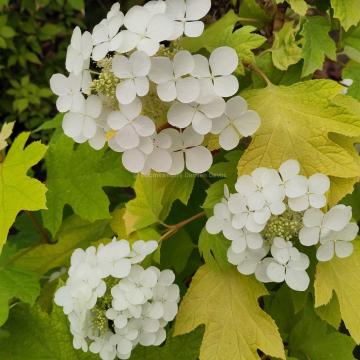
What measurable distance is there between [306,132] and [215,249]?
279 millimetres

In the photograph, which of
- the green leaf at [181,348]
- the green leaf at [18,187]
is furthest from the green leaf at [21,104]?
the green leaf at [181,348]

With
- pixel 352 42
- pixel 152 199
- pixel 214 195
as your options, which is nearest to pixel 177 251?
pixel 152 199

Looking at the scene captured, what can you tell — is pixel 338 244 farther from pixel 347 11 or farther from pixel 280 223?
pixel 347 11

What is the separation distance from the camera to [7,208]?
127 centimetres

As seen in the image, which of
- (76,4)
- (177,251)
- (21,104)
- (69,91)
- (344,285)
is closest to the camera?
(69,91)

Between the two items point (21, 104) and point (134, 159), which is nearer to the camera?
point (134, 159)

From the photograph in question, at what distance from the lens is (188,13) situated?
Answer: 3.23ft

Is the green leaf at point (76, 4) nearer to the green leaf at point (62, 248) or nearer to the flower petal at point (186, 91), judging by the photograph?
the green leaf at point (62, 248)

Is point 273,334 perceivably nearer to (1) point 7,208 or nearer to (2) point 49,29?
(1) point 7,208

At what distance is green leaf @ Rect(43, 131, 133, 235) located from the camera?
140cm

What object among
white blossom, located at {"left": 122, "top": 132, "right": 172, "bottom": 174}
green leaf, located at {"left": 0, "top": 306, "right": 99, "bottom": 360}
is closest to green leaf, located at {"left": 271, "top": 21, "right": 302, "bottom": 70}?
white blossom, located at {"left": 122, "top": 132, "right": 172, "bottom": 174}

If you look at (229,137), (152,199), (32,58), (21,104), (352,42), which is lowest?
(21,104)

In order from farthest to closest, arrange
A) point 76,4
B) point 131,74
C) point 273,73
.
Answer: point 76,4
point 273,73
point 131,74

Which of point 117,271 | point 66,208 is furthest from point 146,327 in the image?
point 66,208
